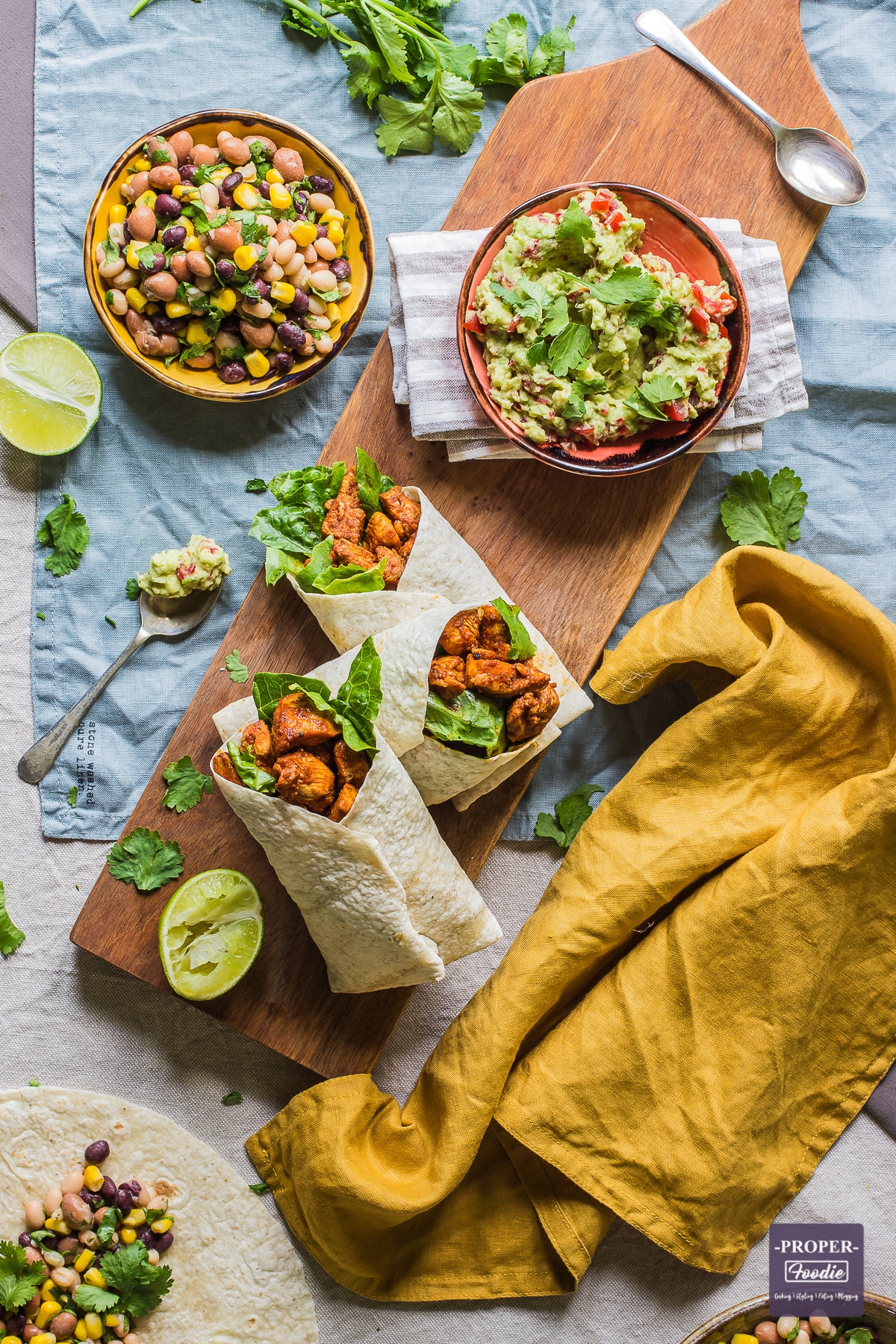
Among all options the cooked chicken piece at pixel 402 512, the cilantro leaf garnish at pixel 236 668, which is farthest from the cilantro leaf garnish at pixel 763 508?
the cilantro leaf garnish at pixel 236 668

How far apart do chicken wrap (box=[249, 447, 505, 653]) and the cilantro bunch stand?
136cm

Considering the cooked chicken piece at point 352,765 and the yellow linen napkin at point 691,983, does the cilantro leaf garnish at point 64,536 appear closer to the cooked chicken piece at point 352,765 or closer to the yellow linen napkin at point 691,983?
the cooked chicken piece at point 352,765

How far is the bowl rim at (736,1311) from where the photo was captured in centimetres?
331

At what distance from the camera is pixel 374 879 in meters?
2.87

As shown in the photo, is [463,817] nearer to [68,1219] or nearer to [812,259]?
[68,1219]

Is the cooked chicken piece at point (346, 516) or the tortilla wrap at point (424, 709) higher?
the cooked chicken piece at point (346, 516)

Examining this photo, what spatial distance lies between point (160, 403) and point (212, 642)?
0.93 m

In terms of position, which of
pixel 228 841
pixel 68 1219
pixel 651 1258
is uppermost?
pixel 228 841

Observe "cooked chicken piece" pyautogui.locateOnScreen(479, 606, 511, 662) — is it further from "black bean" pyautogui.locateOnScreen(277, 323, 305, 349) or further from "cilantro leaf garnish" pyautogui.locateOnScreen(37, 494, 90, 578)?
"cilantro leaf garnish" pyautogui.locateOnScreen(37, 494, 90, 578)

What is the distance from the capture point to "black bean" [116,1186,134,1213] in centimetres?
346

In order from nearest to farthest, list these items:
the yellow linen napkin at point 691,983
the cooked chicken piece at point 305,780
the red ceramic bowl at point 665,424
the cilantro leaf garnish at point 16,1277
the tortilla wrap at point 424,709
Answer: the cooked chicken piece at point 305,780
the tortilla wrap at point 424,709
the red ceramic bowl at point 665,424
the yellow linen napkin at point 691,983
the cilantro leaf garnish at point 16,1277

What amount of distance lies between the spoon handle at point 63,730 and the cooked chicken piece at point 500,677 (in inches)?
51.5

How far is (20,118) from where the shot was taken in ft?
11.6

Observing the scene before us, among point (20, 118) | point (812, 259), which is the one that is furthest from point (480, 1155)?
point (20, 118)
